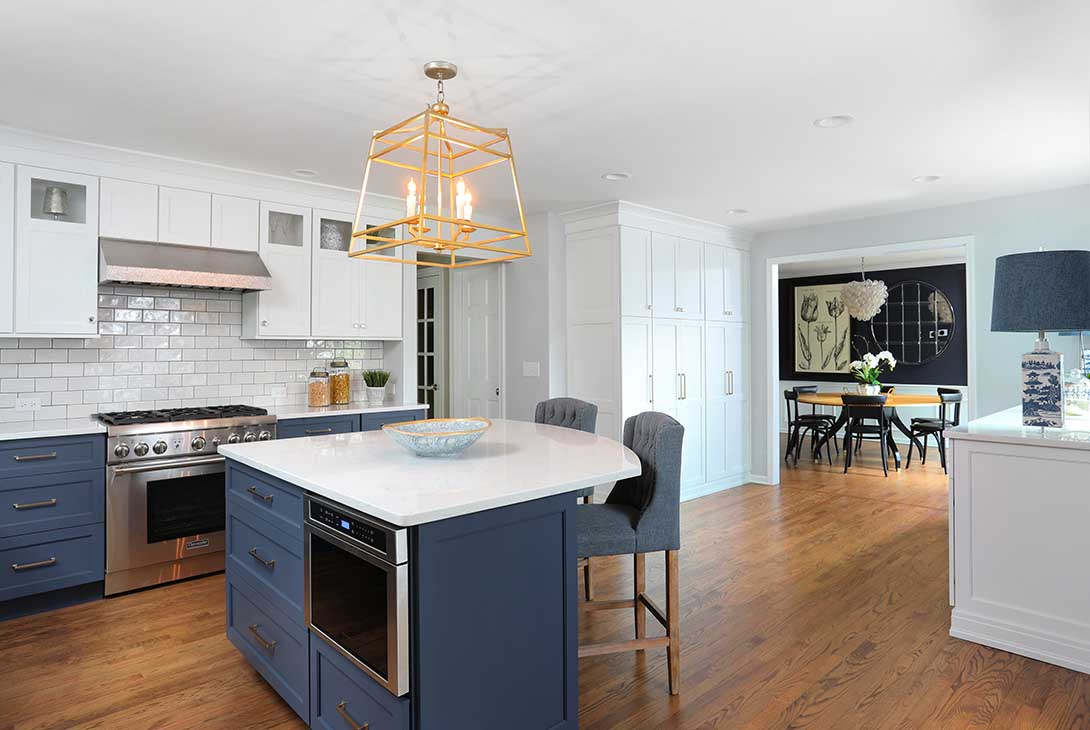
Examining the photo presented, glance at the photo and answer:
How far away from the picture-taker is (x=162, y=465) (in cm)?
364

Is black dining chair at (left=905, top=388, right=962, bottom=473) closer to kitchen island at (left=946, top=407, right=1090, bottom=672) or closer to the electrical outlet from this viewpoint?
kitchen island at (left=946, top=407, right=1090, bottom=672)

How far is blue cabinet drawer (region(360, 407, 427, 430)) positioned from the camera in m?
4.55

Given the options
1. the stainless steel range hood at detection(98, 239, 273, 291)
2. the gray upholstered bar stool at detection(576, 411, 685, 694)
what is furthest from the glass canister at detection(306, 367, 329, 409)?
the gray upholstered bar stool at detection(576, 411, 685, 694)

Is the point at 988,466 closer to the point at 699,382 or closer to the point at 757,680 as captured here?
the point at 757,680

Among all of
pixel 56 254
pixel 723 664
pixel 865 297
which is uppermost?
pixel 865 297

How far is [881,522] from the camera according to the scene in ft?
16.3

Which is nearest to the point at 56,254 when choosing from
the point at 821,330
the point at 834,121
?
the point at 834,121

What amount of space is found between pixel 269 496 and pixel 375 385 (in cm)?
269

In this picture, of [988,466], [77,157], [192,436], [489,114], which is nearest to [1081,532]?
[988,466]

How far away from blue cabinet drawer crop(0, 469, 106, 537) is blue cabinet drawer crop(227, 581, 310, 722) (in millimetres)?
1278

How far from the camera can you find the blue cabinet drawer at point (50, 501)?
3.27m

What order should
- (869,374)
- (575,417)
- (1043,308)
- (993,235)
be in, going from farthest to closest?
1. (869,374)
2. (993,235)
3. (575,417)
4. (1043,308)

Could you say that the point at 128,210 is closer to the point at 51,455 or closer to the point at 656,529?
the point at 51,455

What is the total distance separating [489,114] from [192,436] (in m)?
2.43
